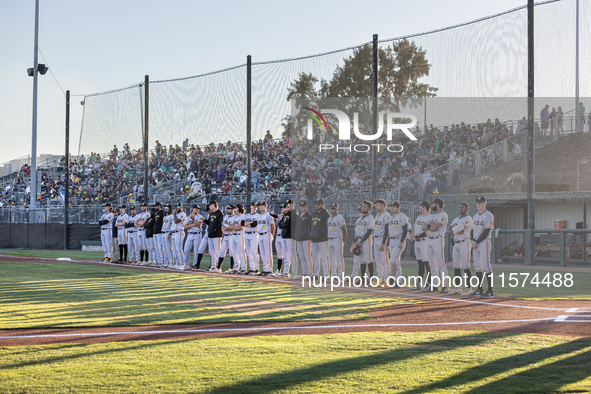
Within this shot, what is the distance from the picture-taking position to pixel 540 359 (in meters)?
5.39

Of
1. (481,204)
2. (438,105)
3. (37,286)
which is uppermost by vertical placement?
(438,105)

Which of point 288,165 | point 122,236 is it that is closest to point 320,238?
point 122,236

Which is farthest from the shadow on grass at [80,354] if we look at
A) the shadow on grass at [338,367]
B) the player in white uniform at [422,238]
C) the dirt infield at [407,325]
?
the player in white uniform at [422,238]

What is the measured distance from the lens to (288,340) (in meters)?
6.29

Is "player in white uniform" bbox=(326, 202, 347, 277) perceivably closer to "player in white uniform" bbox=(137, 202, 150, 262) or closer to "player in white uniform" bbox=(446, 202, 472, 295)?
"player in white uniform" bbox=(446, 202, 472, 295)

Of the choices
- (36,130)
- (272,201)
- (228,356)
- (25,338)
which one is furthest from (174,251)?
(36,130)

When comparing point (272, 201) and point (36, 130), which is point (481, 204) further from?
point (36, 130)

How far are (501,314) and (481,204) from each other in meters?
2.61

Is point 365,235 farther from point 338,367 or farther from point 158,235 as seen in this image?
point 158,235

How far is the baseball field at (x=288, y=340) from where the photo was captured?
4.56 metres

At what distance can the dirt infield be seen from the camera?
6539 millimetres

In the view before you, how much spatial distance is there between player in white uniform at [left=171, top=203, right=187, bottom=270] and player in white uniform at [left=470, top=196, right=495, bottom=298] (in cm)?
855

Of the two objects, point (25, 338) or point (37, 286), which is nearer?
point (25, 338)

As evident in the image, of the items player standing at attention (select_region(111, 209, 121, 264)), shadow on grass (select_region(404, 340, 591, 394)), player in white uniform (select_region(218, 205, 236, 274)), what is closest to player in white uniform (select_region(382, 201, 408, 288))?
player in white uniform (select_region(218, 205, 236, 274))
